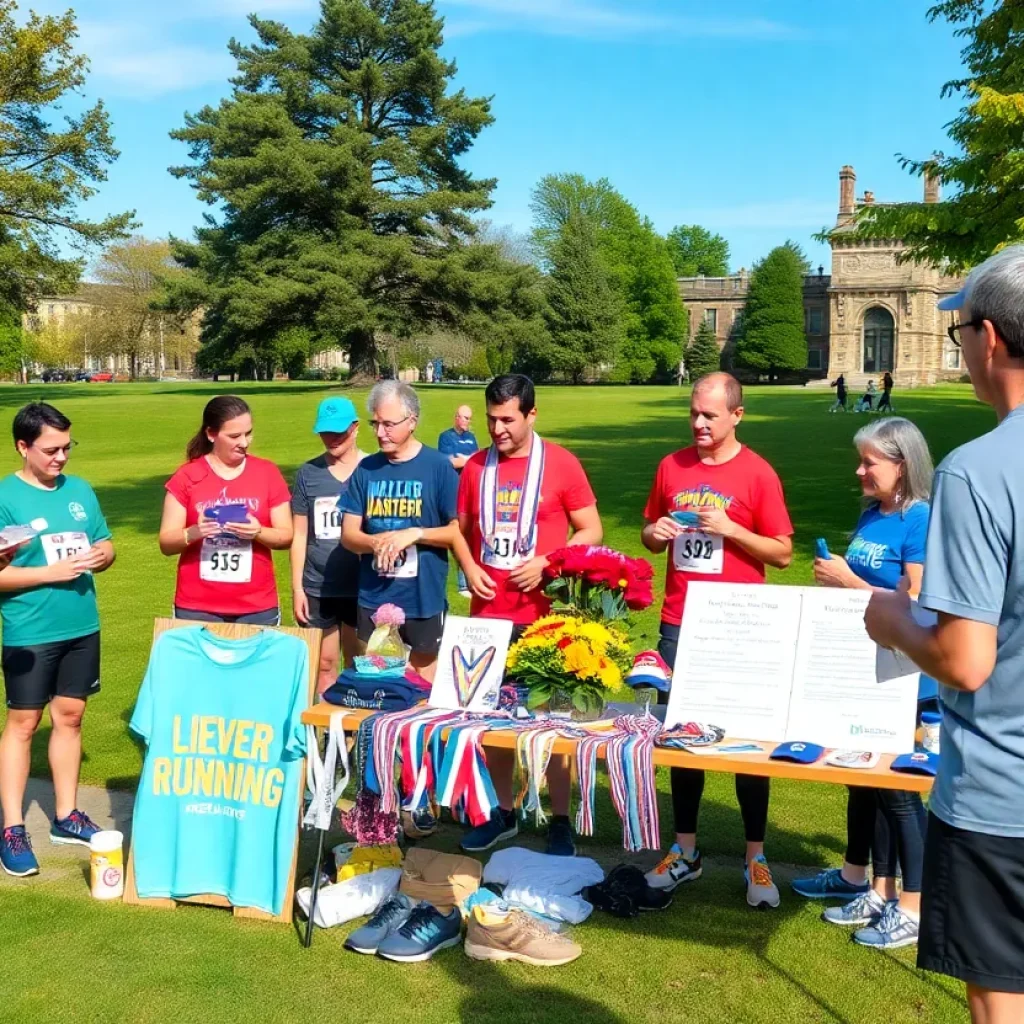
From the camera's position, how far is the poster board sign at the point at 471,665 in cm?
461

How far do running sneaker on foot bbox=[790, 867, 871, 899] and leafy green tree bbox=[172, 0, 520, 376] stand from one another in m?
44.3

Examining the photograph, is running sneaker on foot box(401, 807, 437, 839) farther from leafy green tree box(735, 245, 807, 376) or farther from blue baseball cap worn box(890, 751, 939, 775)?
leafy green tree box(735, 245, 807, 376)

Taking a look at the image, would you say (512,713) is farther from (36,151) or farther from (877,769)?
(36,151)

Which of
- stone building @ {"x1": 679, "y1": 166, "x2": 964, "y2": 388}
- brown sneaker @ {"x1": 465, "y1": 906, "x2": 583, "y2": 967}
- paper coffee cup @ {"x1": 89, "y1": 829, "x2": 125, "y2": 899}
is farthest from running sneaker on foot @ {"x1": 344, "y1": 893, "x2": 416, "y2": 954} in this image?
stone building @ {"x1": 679, "y1": 166, "x2": 964, "y2": 388}

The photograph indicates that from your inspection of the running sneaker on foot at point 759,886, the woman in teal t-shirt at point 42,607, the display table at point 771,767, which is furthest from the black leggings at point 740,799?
the woman in teal t-shirt at point 42,607

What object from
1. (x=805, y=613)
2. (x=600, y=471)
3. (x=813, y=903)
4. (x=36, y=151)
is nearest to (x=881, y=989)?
(x=813, y=903)

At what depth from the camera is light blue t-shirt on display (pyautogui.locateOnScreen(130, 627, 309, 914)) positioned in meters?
4.80

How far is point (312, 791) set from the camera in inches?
183

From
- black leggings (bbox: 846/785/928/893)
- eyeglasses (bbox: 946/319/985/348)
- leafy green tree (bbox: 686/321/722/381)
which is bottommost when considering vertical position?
black leggings (bbox: 846/785/928/893)

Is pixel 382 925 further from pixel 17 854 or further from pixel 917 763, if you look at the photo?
pixel 917 763

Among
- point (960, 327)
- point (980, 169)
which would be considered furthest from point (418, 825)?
point (980, 169)

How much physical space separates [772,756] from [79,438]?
33.6 meters

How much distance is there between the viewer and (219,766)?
491cm

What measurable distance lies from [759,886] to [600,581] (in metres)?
1.55
